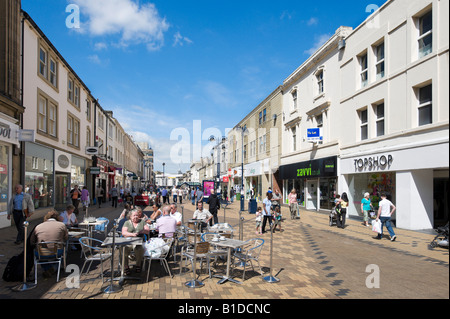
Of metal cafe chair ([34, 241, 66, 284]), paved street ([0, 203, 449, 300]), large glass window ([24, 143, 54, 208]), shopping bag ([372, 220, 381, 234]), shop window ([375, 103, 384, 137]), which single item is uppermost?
shop window ([375, 103, 384, 137])

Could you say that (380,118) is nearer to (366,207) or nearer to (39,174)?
(366,207)

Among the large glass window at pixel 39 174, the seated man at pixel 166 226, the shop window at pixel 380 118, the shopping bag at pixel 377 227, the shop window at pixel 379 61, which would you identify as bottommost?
the shopping bag at pixel 377 227

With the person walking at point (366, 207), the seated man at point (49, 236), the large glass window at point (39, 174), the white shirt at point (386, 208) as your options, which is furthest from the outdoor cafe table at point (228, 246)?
the large glass window at point (39, 174)

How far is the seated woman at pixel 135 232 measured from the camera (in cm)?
668

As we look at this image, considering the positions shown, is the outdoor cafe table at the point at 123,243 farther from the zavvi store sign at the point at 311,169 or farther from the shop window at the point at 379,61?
the zavvi store sign at the point at 311,169

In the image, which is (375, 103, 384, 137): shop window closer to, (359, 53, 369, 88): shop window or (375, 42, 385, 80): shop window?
(375, 42, 385, 80): shop window

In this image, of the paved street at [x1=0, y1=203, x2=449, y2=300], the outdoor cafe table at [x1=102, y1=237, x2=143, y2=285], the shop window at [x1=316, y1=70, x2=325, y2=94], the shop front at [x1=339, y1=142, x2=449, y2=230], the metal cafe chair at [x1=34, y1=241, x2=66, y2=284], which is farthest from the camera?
the shop window at [x1=316, y1=70, x2=325, y2=94]

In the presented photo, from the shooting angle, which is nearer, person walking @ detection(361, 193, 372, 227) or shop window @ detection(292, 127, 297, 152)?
person walking @ detection(361, 193, 372, 227)

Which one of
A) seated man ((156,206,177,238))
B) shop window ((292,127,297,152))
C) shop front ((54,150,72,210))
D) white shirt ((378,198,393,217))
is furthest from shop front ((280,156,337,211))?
shop front ((54,150,72,210))

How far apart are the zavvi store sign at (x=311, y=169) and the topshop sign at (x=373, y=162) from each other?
8.31ft

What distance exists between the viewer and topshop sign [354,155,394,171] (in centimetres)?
1265

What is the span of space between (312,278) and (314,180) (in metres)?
16.2
